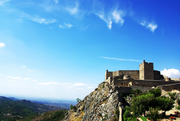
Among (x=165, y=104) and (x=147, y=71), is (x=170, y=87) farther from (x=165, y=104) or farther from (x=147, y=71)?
(x=165, y=104)

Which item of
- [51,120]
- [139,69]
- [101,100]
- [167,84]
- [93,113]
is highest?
[139,69]

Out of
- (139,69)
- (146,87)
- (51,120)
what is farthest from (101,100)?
(51,120)

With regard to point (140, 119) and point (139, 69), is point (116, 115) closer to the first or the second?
point (140, 119)

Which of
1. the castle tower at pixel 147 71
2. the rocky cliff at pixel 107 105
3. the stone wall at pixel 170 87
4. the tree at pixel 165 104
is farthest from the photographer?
the castle tower at pixel 147 71

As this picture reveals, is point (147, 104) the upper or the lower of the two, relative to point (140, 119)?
upper

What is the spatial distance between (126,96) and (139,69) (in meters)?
15.1

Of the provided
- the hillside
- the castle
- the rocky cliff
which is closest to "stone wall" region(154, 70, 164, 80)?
the castle

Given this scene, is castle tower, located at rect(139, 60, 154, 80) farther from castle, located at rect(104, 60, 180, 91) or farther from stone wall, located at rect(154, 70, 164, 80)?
stone wall, located at rect(154, 70, 164, 80)

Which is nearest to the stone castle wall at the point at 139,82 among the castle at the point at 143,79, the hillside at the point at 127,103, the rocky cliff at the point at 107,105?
the castle at the point at 143,79

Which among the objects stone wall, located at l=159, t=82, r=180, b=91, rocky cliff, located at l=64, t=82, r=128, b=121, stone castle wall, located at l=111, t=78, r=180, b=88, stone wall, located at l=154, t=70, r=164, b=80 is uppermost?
stone wall, located at l=154, t=70, r=164, b=80

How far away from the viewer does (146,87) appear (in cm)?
4128

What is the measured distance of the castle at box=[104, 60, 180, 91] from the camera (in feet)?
138

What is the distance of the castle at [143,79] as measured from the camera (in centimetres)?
4206

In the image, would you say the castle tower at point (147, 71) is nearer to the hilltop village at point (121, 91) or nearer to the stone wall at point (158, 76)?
the hilltop village at point (121, 91)
